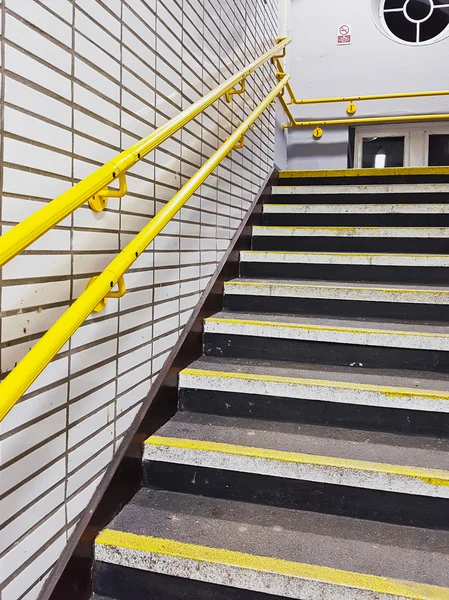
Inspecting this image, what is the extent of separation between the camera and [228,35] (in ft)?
7.92

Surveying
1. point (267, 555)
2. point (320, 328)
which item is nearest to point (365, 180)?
point (320, 328)

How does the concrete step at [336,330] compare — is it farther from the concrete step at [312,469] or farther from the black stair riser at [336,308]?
the concrete step at [312,469]

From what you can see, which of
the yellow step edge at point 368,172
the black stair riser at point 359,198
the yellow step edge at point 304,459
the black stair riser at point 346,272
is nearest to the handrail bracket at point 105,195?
the yellow step edge at point 304,459

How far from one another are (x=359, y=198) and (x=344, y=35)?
7.51ft

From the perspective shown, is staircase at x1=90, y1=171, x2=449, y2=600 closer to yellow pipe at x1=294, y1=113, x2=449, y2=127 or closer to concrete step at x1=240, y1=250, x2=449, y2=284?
concrete step at x1=240, y1=250, x2=449, y2=284

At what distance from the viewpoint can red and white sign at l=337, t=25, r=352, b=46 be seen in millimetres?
4602

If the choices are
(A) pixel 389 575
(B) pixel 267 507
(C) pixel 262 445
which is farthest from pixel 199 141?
(A) pixel 389 575

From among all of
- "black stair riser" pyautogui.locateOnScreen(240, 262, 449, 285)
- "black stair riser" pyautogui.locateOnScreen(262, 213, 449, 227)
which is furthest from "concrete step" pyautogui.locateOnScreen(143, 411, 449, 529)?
"black stair riser" pyautogui.locateOnScreen(262, 213, 449, 227)

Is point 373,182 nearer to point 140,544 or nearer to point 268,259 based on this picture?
point 268,259

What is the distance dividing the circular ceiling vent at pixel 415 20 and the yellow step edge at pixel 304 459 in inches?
168

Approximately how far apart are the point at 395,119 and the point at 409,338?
3.00 m


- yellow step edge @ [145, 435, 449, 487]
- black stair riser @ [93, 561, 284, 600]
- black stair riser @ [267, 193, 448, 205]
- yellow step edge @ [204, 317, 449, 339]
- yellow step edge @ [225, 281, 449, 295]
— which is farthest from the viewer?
black stair riser @ [267, 193, 448, 205]

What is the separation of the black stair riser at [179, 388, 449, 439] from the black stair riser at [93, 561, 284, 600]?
700 millimetres

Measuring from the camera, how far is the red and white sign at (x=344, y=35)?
4.60m
